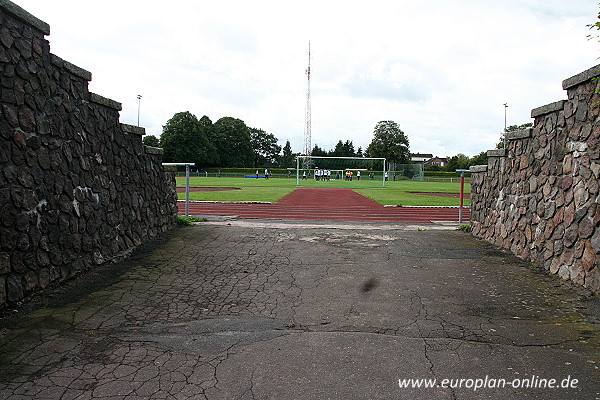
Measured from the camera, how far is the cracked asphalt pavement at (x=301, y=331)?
328 centimetres

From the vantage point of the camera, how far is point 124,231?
7.67 metres

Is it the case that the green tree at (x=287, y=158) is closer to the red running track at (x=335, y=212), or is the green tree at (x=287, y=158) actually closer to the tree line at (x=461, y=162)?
the tree line at (x=461, y=162)

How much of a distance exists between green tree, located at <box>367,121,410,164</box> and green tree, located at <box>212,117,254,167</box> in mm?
31979

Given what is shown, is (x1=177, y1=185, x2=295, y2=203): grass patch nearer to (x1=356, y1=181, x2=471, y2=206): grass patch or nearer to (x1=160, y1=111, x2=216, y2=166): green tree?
(x1=356, y1=181, x2=471, y2=206): grass patch

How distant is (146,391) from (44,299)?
105 inches

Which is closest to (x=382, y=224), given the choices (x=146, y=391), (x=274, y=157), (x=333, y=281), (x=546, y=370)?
(x=333, y=281)

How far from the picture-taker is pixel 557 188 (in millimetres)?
6676

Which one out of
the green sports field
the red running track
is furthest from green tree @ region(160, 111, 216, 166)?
the red running track

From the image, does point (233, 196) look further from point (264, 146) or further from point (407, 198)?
point (264, 146)

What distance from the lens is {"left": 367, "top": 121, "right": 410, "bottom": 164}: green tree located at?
10931 centimetres

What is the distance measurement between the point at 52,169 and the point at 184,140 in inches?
3443

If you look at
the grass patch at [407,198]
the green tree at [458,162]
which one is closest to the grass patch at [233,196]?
the grass patch at [407,198]

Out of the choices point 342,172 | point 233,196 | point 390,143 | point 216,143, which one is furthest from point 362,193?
point 390,143

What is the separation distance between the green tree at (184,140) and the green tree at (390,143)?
144 feet
